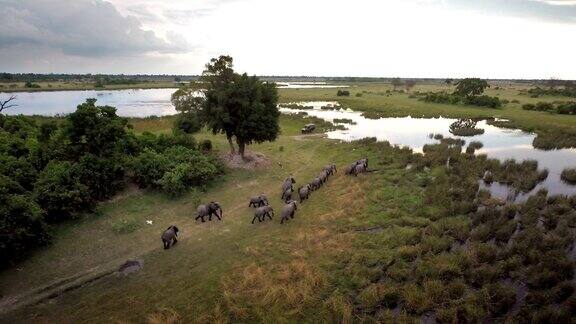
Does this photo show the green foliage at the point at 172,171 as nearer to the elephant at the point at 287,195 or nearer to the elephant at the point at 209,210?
the elephant at the point at 209,210

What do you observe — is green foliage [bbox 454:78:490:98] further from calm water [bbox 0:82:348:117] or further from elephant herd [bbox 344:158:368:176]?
calm water [bbox 0:82:348:117]

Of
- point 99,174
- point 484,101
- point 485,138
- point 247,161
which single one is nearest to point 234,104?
point 247,161

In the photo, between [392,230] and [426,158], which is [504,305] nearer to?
[392,230]

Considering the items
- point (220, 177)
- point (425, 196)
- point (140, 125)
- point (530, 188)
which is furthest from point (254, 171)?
point (140, 125)

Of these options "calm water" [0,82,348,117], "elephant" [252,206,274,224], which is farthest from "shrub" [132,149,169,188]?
"calm water" [0,82,348,117]

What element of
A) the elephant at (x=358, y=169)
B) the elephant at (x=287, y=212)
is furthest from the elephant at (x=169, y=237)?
the elephant at (x=358, y=169)

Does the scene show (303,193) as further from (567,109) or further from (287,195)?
(567,109)
